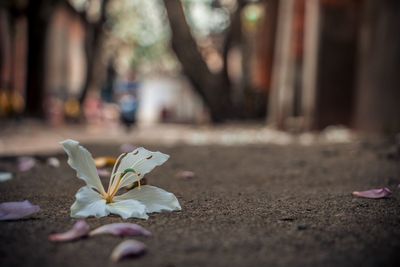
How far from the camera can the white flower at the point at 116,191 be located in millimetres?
1792

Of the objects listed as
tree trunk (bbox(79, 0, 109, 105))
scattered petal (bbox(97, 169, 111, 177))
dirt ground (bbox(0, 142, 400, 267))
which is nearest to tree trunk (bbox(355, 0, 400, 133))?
dirt ground (bbox(0, 142, 400, 267))

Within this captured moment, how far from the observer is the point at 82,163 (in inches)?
73.0

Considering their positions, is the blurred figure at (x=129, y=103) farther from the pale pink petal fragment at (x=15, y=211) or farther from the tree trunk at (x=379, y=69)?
the pale pink petal fragment at (x=15, y=211)

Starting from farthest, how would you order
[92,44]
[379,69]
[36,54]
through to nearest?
[92,44]
[36,54]
[379,69]

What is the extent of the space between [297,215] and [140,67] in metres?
40.9

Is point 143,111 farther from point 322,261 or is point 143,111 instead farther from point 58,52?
point 322,261

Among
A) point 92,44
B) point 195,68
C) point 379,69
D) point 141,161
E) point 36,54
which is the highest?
point 92,44

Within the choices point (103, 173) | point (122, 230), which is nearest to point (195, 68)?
point (103, 173)

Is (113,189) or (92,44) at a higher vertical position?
(92,44)

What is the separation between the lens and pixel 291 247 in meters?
1.49

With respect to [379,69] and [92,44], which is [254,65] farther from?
[379,69]

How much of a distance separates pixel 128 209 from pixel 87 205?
132 mm

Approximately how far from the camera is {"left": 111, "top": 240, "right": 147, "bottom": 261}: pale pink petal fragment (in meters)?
1.36

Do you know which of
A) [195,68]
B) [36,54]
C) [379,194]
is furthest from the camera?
[36,54]
